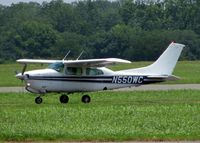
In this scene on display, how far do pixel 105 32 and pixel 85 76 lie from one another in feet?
268

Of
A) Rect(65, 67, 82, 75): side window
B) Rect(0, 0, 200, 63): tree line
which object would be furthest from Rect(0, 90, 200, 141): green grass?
Rect(0, 0, 200, 63): tree line

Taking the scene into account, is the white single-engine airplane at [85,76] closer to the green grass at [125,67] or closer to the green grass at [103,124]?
the green grass at [103,124]

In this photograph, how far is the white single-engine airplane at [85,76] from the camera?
32.4m

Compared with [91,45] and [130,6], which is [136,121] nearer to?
[91,45]

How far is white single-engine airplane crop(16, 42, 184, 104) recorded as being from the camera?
3238 cm

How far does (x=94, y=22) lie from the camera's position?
134000mm

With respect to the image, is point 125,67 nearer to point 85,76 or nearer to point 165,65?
point 165,65

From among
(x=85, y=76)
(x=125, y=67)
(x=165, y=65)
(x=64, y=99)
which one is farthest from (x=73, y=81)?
(x=125, y=67)

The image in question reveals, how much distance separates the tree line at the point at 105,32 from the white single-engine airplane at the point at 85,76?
2345 inches

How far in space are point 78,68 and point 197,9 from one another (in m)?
89.0

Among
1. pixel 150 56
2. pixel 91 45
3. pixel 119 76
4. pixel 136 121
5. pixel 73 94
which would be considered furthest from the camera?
pixel 91 45

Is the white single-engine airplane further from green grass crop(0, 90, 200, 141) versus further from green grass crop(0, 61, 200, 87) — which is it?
green grass crop(0, 61, 200, 87)

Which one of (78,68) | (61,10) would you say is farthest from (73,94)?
(61,10)

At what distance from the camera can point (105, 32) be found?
11475 centimetres
